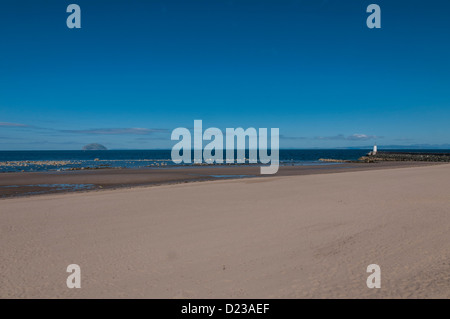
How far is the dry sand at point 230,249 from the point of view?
19.6ft

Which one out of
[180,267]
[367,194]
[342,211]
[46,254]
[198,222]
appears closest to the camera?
[180,267]

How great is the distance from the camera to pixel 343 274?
21.2 ft

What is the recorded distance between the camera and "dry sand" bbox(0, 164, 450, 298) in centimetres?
596

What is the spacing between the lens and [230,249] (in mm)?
8141

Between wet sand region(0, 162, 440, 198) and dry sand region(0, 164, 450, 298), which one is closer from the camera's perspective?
dry sand region(0, 164, 450, 298)

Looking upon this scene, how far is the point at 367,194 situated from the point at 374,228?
23.7ft

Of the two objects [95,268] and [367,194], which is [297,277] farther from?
[367,194]

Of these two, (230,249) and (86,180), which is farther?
(86,180)

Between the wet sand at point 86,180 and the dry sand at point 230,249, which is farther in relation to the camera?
the wet sand at point 86,180

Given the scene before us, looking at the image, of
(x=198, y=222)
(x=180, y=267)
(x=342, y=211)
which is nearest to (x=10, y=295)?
(x=180, y=267)

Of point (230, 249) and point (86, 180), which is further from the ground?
point (86, 180)
